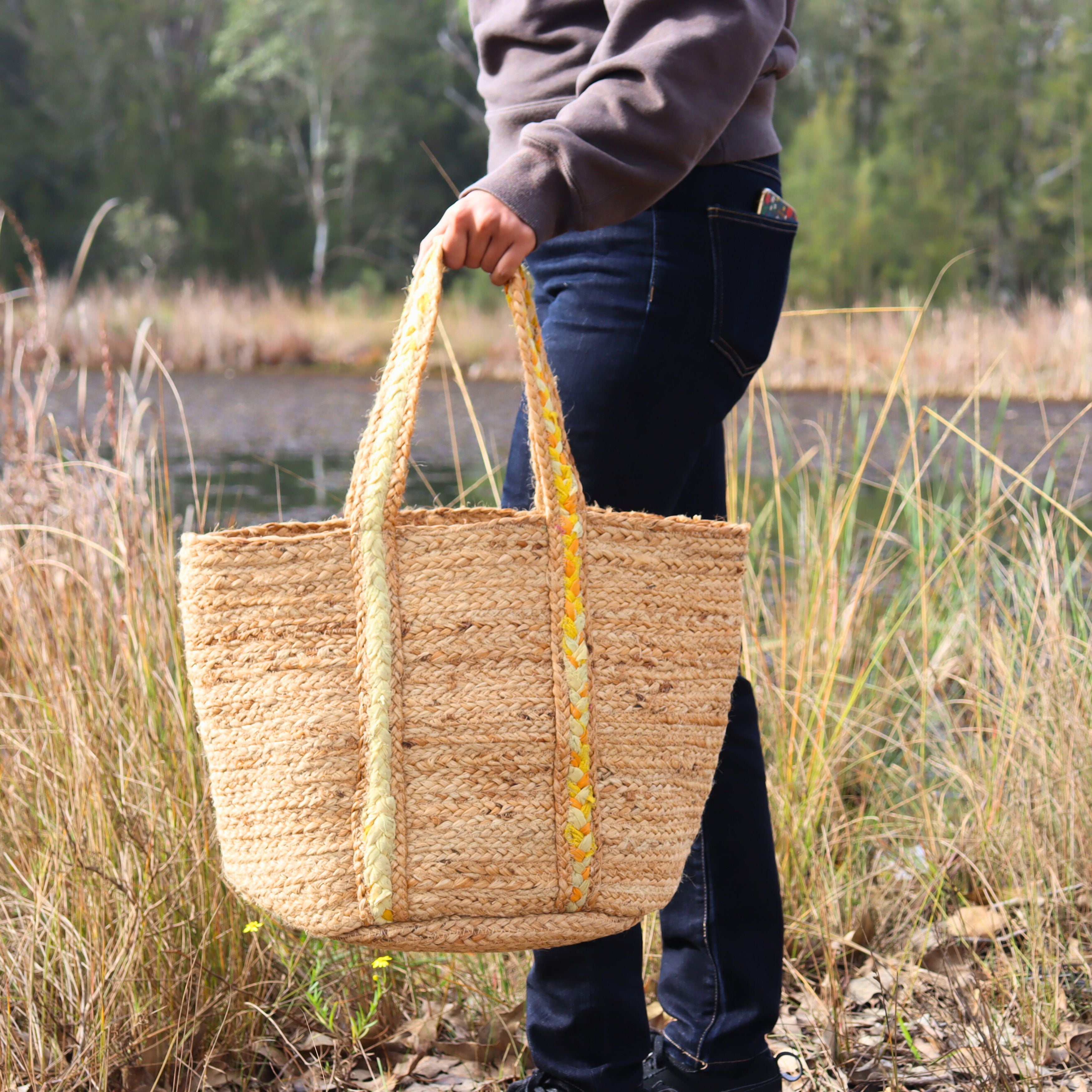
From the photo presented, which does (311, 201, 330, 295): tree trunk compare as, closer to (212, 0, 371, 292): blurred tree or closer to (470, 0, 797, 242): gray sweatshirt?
(212, 0, 371, 292): blurred tree

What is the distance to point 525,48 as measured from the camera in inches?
38.5

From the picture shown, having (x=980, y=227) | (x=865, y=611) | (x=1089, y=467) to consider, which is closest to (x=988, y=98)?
(x=980, y=227)

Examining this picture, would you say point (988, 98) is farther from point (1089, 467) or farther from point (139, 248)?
point (1089, 467)

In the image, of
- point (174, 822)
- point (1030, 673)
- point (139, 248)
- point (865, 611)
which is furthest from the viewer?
point (139, 248)

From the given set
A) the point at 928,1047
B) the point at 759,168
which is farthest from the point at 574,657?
the point at 928,1047

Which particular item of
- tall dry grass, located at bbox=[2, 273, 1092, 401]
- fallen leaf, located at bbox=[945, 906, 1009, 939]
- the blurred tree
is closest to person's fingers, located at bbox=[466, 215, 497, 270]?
fallen leaf, located at bbox=[945, 906, 1009, 939]

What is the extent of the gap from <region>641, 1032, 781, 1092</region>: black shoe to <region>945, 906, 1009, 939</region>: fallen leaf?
0.45 meters

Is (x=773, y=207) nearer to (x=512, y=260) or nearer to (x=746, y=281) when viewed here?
(x=746, y=281)

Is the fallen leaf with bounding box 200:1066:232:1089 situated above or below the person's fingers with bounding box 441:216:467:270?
below

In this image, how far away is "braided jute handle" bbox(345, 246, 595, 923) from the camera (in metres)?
0.73

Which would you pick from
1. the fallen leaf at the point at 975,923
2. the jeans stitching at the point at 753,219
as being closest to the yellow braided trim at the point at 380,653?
the jeans stitching at the point at 753,219

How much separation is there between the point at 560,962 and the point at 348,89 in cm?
2175

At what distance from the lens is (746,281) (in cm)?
93

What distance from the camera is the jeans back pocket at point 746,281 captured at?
0.92m
